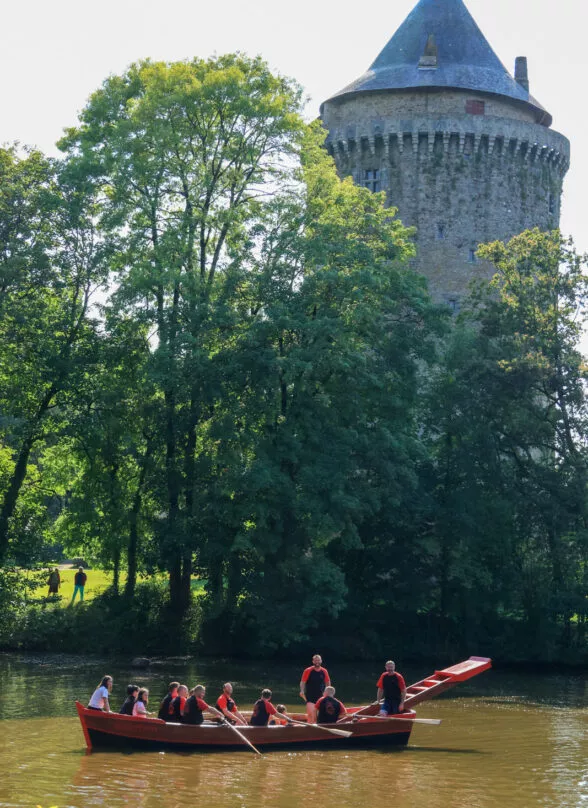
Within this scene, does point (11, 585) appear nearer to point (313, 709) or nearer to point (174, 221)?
point (174, 221)

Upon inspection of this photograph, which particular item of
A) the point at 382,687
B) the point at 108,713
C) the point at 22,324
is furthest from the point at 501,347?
the point at 108,713

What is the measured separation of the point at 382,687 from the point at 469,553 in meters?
14.7

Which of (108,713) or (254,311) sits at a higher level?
(254,311)

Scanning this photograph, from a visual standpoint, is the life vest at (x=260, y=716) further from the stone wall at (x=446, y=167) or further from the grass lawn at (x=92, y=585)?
the stone wall at (x=446, y=167)

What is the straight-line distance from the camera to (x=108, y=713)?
2202 centimetres

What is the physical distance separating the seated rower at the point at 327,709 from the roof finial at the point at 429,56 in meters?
40.2

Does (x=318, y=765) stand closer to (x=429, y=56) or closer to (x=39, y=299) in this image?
(x=39, y=299)

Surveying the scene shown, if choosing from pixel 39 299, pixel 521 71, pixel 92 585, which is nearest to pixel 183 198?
pixel 39 299

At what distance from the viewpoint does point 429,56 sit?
57.3 metres

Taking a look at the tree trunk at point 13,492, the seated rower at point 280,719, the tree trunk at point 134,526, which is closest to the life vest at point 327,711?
the seated rower at point 280,719

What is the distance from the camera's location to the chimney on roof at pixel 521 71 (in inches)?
2431

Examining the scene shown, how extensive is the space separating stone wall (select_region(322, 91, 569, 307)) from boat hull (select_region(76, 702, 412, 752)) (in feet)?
114

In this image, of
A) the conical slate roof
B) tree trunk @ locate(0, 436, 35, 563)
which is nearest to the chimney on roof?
the conical slate roof

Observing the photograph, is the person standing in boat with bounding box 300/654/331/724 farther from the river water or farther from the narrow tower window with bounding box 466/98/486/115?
the narrow tower window with bounding box 466/98/486/115
